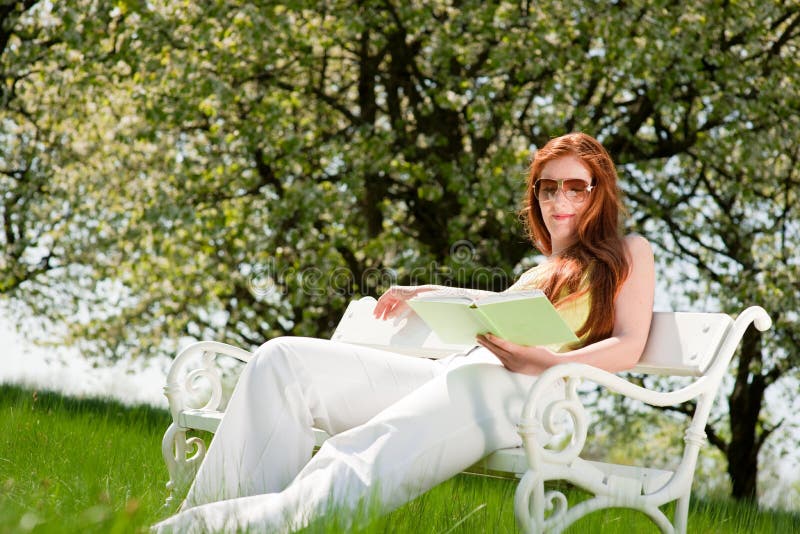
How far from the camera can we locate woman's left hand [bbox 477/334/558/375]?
9.89 ft

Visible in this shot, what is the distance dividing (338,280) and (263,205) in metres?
1.04

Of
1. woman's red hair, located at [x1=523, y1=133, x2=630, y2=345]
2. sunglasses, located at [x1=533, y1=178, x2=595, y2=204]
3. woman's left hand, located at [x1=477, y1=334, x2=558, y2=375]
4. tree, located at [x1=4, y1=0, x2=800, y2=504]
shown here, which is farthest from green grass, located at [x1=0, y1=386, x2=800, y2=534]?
tree, located at [x1=4, y1=0, x2=800, y2=504]

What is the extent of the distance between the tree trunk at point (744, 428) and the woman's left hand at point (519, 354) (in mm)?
6291

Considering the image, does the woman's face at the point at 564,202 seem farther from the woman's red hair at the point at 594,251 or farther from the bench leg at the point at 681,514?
the bench leg at the point at 681,514

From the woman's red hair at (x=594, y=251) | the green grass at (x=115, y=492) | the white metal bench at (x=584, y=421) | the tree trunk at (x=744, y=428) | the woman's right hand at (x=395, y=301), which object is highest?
the woman's red hair at (x=594, y=251)

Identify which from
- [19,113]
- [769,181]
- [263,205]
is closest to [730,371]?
[769,181]

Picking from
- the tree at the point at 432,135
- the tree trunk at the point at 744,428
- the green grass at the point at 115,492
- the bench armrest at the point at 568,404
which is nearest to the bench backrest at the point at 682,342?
the bench armrest at the point at 568,404

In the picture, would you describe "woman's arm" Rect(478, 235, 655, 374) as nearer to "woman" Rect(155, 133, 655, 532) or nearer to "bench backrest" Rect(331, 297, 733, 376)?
"woman" Rect(155, 133, 655, 532)

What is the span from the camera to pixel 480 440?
2.98 metres

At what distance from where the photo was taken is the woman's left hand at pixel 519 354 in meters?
3.01

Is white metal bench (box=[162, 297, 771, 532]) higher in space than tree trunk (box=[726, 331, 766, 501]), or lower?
higher

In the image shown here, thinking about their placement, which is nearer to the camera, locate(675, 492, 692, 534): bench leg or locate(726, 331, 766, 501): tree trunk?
Answer: locate(675, 492, 692, 534): bench leg

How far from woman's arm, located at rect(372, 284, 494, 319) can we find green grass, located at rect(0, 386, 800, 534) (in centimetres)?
77

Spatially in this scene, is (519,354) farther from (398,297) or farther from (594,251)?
(398,297)
